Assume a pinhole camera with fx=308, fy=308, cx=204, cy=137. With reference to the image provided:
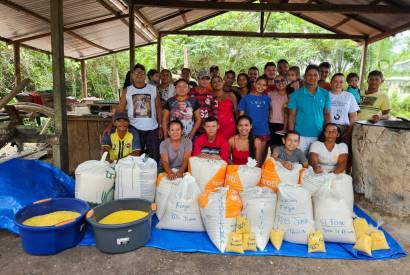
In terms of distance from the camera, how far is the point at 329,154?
3.19 metres

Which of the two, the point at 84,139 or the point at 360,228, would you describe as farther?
the point at 84,139

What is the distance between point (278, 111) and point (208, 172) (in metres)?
1.29

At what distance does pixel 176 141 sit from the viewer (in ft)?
10.3

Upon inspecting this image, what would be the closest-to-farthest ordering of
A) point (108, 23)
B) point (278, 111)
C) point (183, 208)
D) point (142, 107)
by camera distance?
point (183, 208)
point (142, 107)
point (278, 111)
point (108, 23)

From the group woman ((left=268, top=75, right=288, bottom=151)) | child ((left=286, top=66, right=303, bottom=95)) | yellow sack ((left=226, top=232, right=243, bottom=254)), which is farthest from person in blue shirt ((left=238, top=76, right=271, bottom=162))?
yellow sack ((left=226, top=232, right=243, bottom=254))

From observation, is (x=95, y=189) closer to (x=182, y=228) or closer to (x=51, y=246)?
(x=51, y=246)

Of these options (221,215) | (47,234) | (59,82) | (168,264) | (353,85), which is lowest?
(168,264)

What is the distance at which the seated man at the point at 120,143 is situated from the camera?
3.31 meters

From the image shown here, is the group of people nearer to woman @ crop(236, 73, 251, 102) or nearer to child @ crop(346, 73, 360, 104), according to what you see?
child @ crop(346, 73, 360, 104)

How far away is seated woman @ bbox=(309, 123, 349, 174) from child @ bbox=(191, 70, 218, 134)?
1161mm

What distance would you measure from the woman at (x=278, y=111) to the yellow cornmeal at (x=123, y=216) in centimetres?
184

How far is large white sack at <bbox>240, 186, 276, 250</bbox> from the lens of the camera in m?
2.42

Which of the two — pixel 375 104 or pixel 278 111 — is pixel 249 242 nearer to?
pixel 278 111

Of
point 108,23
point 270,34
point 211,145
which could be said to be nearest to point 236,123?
point 211,145
